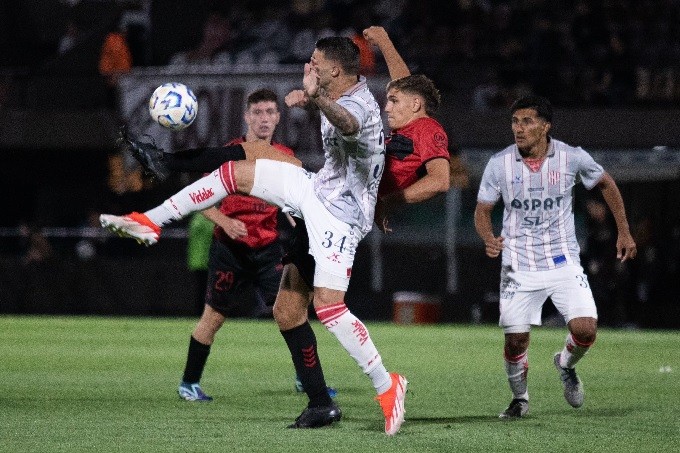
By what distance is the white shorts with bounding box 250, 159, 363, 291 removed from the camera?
7.98 m

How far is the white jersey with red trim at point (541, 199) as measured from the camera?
30.7ft

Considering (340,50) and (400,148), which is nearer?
(340,50)

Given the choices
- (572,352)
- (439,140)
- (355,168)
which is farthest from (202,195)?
(572,352)

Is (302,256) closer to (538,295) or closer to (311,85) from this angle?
(311,85)

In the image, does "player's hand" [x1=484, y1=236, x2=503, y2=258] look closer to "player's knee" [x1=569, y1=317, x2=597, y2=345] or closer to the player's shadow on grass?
"player's knee" [x1=569, y1=317, x2=597, y2=345]

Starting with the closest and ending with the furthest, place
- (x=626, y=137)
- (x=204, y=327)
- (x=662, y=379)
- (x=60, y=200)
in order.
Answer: (x=204, y=327)
(x=662, y=379)
(x=626, y=137)
(x=60, y=200)

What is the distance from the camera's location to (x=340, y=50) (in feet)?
26.0

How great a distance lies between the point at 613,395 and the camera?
10734 millimetres

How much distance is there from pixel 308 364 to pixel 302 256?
691 millimetres

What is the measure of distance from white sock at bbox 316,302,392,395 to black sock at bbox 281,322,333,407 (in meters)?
0.44

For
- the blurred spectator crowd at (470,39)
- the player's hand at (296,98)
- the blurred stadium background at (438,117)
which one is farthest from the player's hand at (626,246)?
the blurred spectator crowd at (470,39)

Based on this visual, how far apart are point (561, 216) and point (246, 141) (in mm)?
2405

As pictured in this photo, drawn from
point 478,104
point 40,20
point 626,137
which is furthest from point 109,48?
point 626,137

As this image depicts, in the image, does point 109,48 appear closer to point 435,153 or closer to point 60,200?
point 60,200
